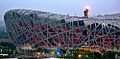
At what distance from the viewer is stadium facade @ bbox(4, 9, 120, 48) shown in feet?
228

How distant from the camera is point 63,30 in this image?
71.8 meters

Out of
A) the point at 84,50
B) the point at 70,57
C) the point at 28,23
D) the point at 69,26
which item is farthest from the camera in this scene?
the point at 28,23

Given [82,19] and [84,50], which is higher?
[82,19]

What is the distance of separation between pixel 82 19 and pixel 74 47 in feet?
18.9

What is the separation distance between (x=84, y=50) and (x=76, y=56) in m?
A: 7.77

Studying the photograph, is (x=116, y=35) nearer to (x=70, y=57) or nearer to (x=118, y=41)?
(x=118, y=41)

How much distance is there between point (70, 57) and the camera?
A: 56.8m

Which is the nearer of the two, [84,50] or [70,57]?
[70,57]

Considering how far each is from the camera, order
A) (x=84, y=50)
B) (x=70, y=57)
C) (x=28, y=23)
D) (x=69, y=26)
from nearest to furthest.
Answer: (x=70, y=57) < (x=84, y=50) < (x=69, y=26) < (x=28, y=23)

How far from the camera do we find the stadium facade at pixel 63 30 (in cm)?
6938

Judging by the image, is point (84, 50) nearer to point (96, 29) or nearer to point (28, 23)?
point (96, 29)

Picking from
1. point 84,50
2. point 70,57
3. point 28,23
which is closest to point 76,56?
point 70,57

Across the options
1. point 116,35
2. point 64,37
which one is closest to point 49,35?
point 64,37

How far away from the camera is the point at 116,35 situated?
69.1m
